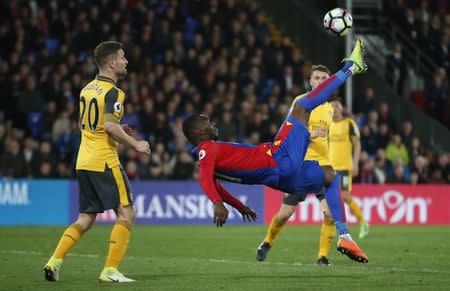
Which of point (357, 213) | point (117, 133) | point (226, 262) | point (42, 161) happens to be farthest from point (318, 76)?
point (42, 161)

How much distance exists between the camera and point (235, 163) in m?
10.7

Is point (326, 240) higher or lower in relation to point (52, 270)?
higher

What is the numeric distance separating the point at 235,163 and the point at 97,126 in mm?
1439

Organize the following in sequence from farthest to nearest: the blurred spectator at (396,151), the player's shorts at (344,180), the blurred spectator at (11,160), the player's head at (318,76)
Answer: the blurred spectator at (396,151), the blurred spectator at (11,160), the player's shorts at (344,180), the player's head at (318,76)

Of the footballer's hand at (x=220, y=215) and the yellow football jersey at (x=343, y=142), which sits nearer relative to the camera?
the footballer's hand at (x=220, y=215)

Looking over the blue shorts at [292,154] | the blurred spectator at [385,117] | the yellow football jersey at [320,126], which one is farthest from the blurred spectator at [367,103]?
the blue shorts at [292,154]

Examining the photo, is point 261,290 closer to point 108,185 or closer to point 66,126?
point 108,185

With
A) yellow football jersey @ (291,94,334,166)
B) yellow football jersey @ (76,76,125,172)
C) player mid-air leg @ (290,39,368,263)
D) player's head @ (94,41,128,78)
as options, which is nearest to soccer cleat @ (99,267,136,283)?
yellow football jersey @ (76,76,125,172)

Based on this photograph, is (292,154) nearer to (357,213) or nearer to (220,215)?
(220,215)

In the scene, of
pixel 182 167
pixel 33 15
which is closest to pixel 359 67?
pixel 182 167

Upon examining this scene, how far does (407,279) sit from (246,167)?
6.51 feet

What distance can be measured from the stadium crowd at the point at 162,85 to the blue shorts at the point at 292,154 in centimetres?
1186

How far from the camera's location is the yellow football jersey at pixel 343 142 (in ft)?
60.6

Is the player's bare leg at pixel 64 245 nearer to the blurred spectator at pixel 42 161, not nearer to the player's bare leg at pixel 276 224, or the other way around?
the player's bare leg at pixel 276 224
